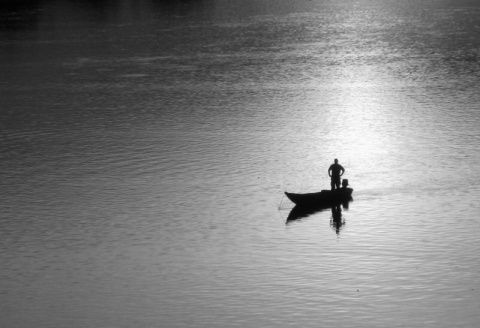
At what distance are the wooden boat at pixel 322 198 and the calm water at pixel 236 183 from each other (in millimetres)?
1007

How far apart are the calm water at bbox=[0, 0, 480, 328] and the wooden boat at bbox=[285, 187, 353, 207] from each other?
3.30 feet

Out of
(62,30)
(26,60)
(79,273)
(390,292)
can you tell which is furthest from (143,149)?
(62,30)

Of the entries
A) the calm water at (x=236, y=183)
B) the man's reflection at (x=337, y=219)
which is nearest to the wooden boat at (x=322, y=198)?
the man's reflection at (x=337, y=219)

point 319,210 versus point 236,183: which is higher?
point 236,183

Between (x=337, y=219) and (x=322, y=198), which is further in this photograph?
(x=322, y=198)

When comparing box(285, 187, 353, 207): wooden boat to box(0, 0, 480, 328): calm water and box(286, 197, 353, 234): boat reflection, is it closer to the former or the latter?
box(286, 197, 353, 234): boat reflection

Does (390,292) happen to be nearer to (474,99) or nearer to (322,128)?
(322,128)

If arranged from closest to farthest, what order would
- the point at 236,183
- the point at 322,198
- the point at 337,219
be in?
1. the point at 337,219
2. the point at 322,198
3. the point at 236,183

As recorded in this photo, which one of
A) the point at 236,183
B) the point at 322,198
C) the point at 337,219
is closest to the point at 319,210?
the point at 322,198

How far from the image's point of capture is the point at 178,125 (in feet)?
287

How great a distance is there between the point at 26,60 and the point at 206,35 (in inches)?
1320

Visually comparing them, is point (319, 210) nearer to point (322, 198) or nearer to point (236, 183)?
point (322, 198)

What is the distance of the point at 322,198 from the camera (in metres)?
60.0

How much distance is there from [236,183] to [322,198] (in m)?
9.70
